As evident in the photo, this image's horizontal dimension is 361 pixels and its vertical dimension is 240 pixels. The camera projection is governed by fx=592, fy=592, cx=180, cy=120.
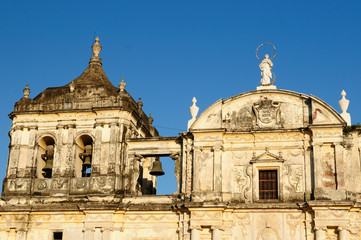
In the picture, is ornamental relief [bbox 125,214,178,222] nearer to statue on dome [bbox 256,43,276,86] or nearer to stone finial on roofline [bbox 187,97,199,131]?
stone finial on roofline [bbox 187,97,199,131]

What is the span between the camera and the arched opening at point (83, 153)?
84.0 ft

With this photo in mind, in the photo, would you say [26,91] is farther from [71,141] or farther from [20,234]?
[20,234]

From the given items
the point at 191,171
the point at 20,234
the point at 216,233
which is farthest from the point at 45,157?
the point at 216,233

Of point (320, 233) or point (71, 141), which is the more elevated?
point (71, 141)

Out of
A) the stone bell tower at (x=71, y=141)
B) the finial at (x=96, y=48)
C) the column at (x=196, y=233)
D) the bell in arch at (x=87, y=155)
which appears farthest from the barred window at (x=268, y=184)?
the finial at (x=96, y=48)

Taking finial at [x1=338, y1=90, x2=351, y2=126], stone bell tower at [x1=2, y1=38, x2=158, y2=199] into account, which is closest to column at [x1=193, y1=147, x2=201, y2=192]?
stone bell tower at [x1=2, y1=38, x2=158, y2=199]

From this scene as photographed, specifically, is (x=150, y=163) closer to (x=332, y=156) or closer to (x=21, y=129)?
(x=21, y=129)

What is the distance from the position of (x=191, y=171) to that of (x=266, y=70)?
5.49m

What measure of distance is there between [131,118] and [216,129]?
4.17 m

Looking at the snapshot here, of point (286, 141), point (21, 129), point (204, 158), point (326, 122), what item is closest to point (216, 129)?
point (204, 158)

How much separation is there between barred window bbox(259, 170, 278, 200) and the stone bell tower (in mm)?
5546

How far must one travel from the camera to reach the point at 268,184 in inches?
932

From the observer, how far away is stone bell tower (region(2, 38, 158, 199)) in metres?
24.8

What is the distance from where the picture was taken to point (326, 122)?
23.5m
